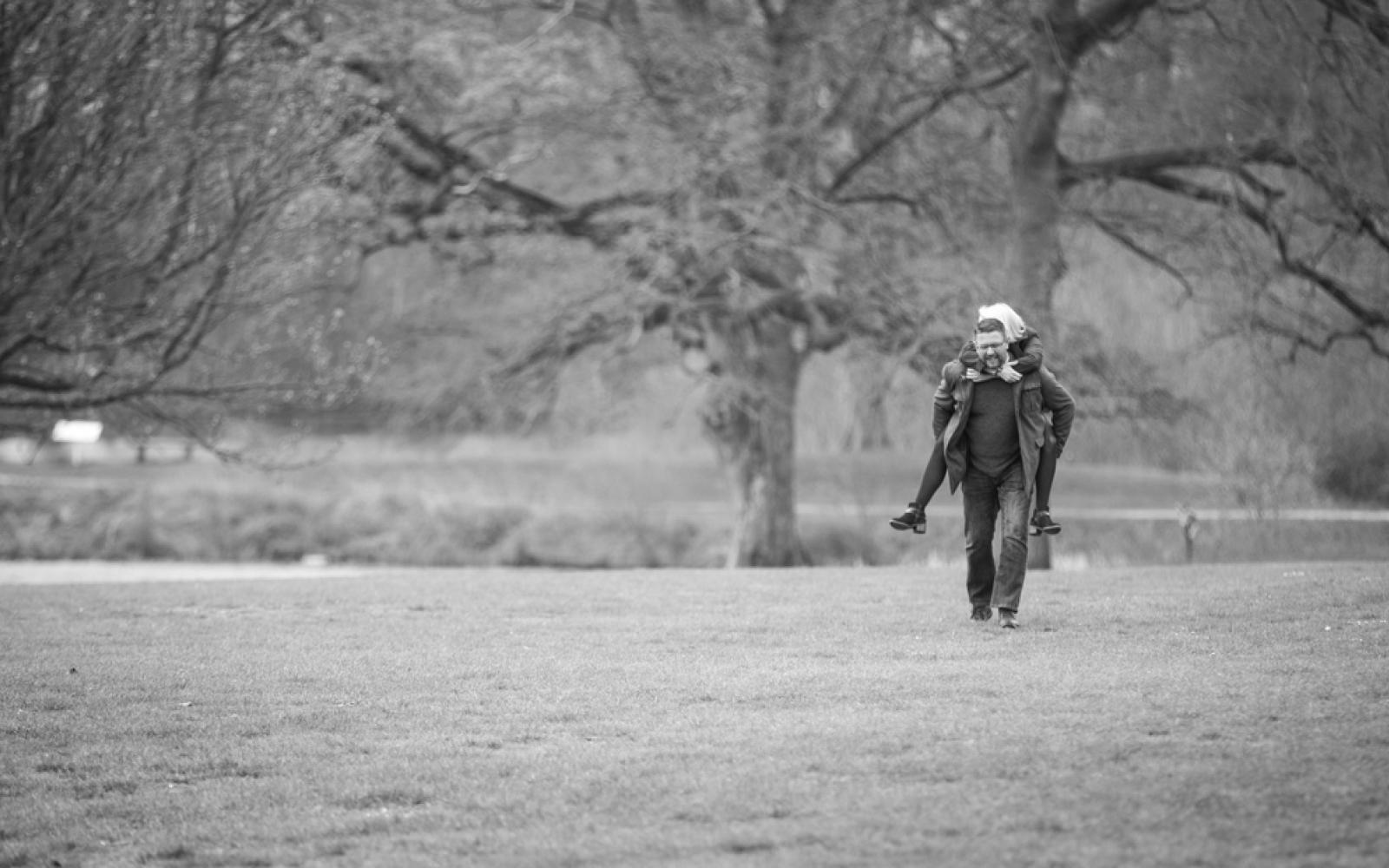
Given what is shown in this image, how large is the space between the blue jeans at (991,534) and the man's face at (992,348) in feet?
2.43

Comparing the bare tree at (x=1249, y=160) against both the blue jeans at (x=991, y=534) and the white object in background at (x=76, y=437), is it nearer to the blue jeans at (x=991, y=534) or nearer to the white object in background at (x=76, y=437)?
the blue jeans at (x=991, y=534)

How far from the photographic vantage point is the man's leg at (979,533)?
11758mm

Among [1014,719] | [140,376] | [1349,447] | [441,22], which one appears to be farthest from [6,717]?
[1349,447]

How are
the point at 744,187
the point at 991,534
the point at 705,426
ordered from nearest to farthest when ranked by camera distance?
the point at 991,534 < the point at 744,187 < the point at 705,426

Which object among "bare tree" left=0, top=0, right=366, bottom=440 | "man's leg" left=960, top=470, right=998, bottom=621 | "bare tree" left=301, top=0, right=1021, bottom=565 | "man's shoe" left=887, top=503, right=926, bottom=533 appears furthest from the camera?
"bare tree" left=301, top=0, right=1021, bottom=565

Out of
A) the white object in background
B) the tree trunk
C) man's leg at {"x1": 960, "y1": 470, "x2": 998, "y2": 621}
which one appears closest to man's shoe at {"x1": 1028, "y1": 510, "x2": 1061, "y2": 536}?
man's leg at {"x1": 960, "y1": 470, "x2": 998, "y2": 621}

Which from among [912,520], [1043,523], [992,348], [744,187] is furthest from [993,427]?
[744,187]

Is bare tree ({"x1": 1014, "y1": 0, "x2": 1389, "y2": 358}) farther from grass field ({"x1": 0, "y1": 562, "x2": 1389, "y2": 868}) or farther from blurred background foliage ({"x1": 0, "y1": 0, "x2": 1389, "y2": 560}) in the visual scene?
grass field ({"x1": 0, "y1": 562, "x2": 1389, "y2": 868})

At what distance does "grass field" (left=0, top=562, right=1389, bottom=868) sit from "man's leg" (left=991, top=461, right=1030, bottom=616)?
12.7 inches

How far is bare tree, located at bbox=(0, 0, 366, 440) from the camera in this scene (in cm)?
1558

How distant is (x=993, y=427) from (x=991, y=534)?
926mm

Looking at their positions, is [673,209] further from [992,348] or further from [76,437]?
[76,437]

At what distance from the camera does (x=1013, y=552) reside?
37.4 feet

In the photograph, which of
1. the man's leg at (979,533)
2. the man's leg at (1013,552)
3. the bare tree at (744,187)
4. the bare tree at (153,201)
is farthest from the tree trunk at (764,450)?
the man's leg at (1013,552)
